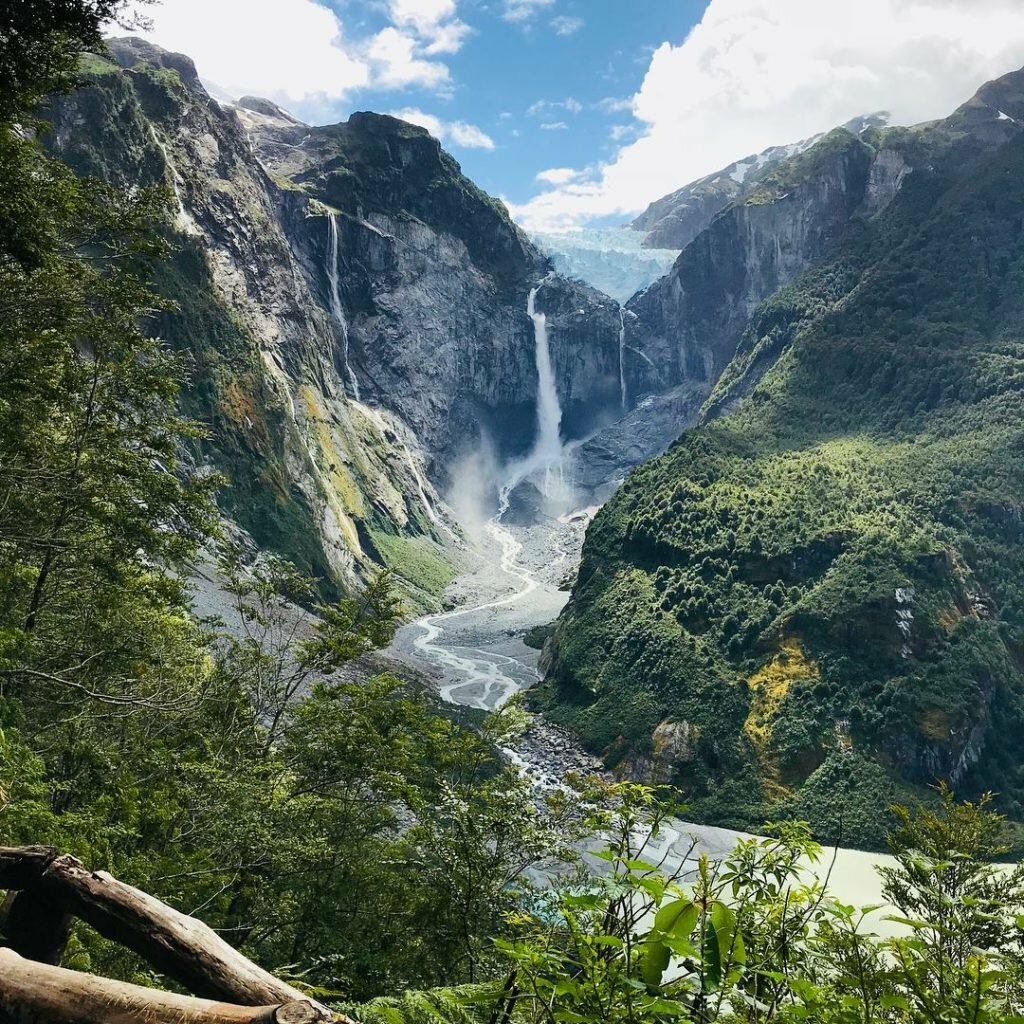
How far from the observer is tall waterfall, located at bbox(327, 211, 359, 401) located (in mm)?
127188

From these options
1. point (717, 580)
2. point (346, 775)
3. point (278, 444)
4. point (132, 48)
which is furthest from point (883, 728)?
point (132, 48)

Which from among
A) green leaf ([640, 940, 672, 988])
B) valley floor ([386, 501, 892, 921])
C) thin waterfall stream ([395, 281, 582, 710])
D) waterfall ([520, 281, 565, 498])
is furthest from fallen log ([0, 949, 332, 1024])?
waterfall ([520, 281, 565, 498])

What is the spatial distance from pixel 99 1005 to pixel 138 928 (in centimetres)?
44

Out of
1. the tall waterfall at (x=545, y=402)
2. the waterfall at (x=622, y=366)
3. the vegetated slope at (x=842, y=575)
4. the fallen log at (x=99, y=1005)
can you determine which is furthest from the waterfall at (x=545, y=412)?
the fallen log at (x=99, y=1005)

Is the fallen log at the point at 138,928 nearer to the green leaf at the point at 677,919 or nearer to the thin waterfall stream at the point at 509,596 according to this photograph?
the green leaf at the point at 677,919

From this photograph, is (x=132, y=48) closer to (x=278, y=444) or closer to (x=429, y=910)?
(x=278, y=444)

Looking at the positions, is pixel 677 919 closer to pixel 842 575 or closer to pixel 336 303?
pixel 842 575

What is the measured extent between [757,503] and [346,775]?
5435cm

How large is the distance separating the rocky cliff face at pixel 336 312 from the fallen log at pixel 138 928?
109 ft

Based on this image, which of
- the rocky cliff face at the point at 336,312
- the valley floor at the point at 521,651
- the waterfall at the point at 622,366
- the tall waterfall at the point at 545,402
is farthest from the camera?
the waterfall at the point at 622,366

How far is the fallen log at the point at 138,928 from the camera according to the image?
224cm

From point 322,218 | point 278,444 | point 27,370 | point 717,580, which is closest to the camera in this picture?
point 27,370

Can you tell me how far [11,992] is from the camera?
211 cm

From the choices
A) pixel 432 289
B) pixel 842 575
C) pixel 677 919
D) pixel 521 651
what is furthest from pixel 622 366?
pixel 677 919
